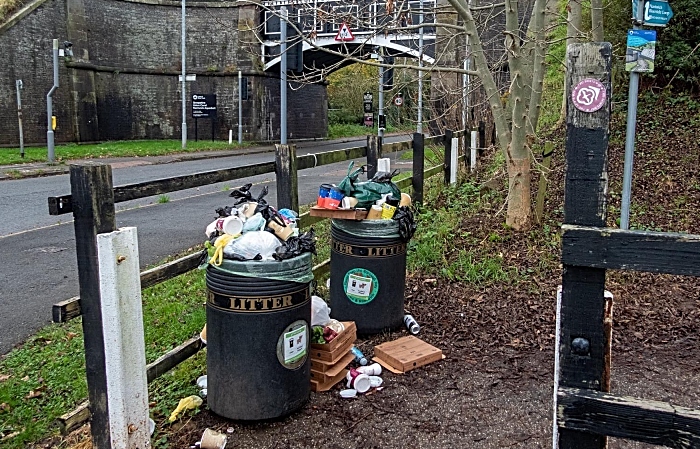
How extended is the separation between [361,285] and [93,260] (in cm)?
242

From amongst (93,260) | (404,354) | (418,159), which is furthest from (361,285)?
(418,159)

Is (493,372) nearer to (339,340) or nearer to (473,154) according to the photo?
(339,340)

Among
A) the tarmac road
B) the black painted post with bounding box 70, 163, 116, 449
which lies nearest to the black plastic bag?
the black painted post with bounding box 70, 163, 116, 449

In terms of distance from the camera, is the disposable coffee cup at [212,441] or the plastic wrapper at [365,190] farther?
the plastic wrapper at [365,190]

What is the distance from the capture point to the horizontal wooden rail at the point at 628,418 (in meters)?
1.83

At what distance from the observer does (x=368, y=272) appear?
16.6 ft

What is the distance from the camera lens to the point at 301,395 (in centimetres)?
385

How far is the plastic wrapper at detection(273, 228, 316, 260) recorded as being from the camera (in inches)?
144

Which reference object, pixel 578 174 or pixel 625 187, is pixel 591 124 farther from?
pixel 625 187

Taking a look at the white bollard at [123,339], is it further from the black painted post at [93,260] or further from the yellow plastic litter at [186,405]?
the yellow plastic litter at [186,405]

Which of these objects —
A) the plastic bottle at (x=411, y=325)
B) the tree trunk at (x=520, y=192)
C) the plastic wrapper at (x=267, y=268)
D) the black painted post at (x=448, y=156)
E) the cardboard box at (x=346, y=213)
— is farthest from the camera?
the black painted post at (x=448, y=156)

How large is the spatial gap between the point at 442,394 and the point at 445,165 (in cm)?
666

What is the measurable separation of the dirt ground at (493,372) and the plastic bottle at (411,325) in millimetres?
106

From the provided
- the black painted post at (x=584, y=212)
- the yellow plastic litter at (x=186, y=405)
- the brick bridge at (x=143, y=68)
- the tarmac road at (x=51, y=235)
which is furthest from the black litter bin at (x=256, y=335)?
the brick bridge at (x=143, y=68)
